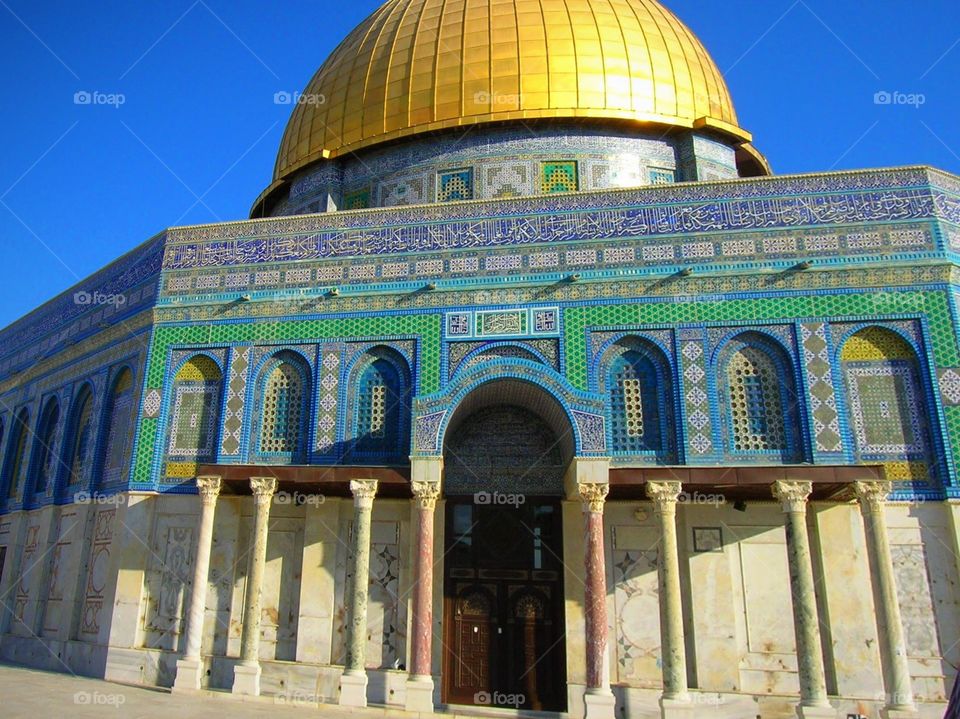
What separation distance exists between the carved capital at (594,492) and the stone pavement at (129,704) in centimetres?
383

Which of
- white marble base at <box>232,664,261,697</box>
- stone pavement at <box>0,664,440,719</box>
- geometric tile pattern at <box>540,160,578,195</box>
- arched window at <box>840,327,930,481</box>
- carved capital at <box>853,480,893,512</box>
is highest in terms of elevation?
geometric tile pattern at <box>540,160,578,195</box>

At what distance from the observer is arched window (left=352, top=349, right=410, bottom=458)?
12953 mm

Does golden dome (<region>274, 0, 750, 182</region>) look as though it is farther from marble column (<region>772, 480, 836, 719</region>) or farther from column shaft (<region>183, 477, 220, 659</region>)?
marble column (<region>772, 480, 836, 719</region>)

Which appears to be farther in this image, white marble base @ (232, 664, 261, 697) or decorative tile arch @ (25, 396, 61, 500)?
decorative tile arch @ (25, 396, 61, 500)

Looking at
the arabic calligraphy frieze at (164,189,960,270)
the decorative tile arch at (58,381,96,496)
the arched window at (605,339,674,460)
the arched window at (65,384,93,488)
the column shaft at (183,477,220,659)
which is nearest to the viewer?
the column shaft at (183,477,220,659)

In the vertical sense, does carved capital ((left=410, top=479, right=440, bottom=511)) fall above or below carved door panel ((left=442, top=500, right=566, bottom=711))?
above

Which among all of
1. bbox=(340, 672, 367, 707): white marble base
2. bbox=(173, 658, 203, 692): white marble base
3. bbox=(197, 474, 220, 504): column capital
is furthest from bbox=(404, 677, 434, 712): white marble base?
bbox=(197, 474, 220, 504): column capital

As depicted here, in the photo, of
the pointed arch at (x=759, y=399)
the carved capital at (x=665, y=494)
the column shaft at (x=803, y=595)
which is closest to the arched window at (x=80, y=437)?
the carved capital at (x=665, y=494)

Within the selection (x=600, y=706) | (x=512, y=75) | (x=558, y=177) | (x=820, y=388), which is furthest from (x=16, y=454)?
Result: (x=820, y=388)

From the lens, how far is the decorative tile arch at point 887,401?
11.4 metres

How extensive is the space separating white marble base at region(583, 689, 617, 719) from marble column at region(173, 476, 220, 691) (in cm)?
581

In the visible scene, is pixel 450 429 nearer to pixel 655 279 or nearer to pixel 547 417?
pixel 547 417

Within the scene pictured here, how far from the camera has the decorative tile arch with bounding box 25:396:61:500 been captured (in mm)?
16797

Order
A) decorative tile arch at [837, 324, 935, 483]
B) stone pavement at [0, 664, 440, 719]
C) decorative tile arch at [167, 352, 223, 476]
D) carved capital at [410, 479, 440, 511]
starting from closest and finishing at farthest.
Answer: stone pavement at [0, 664, 440, 719]
decorative tile arch at [837, 324, 935, 483]
carved capital at [410, 479, 440, 511]
decorative tile arch at [167, 352, 223, 476]
